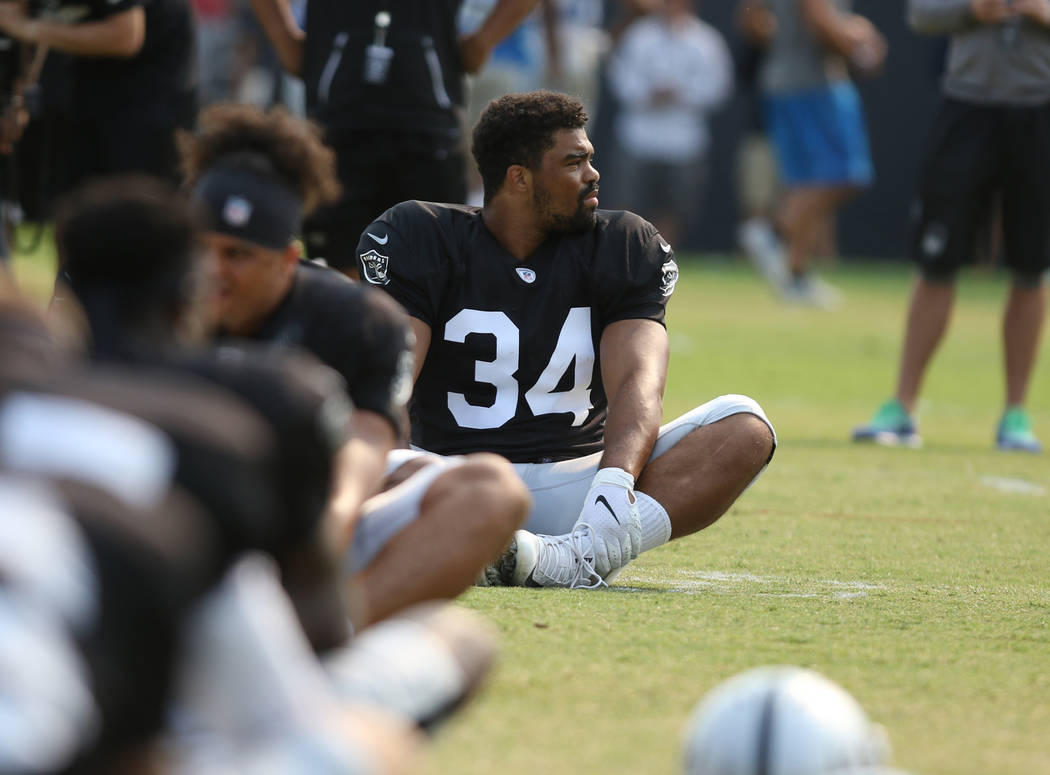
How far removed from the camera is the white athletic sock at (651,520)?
407 cm

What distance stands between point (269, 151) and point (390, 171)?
9.92ft

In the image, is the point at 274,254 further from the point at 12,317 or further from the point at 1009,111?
the point at 1009,111

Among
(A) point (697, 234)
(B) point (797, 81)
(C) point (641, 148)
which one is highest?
(B) point (797, 81)

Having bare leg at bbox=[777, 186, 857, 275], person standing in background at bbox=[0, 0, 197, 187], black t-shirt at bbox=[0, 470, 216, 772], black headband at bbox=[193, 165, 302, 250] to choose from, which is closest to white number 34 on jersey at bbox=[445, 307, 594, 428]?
black headband at bbox=[193, 165, 302, 250]

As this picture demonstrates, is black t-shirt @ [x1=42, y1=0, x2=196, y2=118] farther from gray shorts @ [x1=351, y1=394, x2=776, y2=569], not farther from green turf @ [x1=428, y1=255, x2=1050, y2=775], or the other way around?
green turf @ [x1=428, y1=255, x2=1050, y2=775]

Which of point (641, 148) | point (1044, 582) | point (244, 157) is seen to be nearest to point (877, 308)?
point (641, 148)

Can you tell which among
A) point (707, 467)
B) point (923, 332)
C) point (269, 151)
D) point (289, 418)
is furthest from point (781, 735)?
point (923, 332)

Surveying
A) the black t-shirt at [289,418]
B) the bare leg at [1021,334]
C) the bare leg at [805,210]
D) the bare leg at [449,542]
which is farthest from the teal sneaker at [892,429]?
the bare leg at [805,210]

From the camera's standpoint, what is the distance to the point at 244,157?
3025 mm

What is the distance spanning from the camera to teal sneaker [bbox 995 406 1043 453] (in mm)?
6758

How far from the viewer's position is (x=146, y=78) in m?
5.48

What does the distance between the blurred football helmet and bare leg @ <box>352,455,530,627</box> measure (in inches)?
33.6

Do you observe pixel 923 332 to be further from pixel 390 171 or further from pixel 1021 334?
pixel 390 171

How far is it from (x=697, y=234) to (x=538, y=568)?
1474 cm
